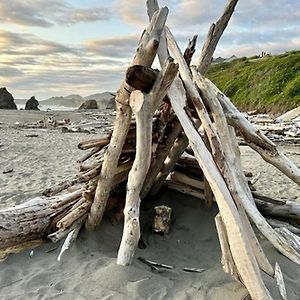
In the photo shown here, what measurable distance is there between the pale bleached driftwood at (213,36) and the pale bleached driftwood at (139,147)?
3.91 ft

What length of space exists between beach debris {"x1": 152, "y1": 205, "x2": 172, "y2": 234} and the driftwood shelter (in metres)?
0.31

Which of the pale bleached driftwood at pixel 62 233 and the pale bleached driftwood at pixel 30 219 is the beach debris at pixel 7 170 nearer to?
the pale bleached driftwood at pixel 30 219

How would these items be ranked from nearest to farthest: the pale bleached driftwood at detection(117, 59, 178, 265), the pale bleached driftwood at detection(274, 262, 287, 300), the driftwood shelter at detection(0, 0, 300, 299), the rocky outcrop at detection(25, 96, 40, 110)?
the pale bleached driftwood at detection(274, 262, 287, 300) → the driftwood shelter at detection(0, 0, 300, 299) → the pale bleached driftwood at detection(117, 59, 178, 265) → the rocky outcrop at detection(25, 96, 40, 110)

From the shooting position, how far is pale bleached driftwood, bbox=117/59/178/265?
13.3ft

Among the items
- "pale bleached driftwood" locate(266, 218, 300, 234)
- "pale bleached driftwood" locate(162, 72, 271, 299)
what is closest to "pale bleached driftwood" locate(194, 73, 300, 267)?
"pale bleached driftwood" locate(162, 72, 271, 299)

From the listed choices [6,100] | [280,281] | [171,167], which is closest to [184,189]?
[171,167]

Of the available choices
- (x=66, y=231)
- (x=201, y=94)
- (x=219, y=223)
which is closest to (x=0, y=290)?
(x=66, y=231)

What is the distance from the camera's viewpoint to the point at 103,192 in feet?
15.4

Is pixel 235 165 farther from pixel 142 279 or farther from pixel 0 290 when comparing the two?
pixel 0 290

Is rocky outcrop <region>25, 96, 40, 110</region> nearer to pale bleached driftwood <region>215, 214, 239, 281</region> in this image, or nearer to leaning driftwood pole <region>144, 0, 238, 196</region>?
leaning driftwood pole <region>144, 0, 238, 196</region>

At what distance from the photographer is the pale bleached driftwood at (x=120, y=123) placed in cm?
412

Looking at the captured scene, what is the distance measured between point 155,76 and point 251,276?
1.87 metres

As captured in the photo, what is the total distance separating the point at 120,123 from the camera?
446cm

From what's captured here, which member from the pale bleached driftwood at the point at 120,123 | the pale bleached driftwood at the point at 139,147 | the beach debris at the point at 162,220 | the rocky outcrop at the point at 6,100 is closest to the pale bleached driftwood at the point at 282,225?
the beach debris at the point at 162,220
